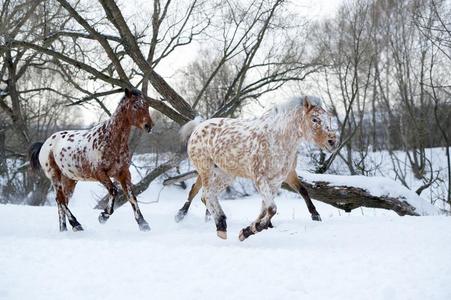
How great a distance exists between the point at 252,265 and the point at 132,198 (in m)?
3.28

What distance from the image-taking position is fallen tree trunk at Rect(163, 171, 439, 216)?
7.94m

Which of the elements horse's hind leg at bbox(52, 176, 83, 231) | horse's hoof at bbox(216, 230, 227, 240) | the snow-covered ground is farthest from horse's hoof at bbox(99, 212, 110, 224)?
horse's hoof at bbox(216, 230, 227, 240)

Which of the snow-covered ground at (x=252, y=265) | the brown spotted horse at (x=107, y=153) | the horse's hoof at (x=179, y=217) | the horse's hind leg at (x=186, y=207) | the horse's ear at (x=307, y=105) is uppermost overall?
the horse's ear at (x=307, y=105)

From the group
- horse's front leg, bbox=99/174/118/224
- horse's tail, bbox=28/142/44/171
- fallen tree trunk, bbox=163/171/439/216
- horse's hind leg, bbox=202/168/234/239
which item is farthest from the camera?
fallen tree trunk, bbox=163/171/439/216

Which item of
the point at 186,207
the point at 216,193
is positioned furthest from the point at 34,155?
the point at 216,193

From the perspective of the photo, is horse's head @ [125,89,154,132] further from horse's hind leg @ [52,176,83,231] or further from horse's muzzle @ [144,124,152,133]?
horse's hind leg @ [52,176,83,231]

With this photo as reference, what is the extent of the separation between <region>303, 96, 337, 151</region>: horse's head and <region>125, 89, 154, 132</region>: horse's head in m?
2.40

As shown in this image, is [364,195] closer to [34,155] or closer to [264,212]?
[264,212]

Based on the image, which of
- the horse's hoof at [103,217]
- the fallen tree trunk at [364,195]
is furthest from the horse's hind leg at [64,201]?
the fallen tree trunk at [364,195]

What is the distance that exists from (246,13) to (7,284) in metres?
9.72

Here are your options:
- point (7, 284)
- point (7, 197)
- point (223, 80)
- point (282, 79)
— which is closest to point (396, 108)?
point (223, 80)

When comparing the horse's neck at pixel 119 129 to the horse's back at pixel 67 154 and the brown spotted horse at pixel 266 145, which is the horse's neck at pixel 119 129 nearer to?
the horse's back at pixel 67 154

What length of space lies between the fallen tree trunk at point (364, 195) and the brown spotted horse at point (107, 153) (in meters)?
3.41

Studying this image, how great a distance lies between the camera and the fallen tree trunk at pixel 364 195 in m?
7.94
